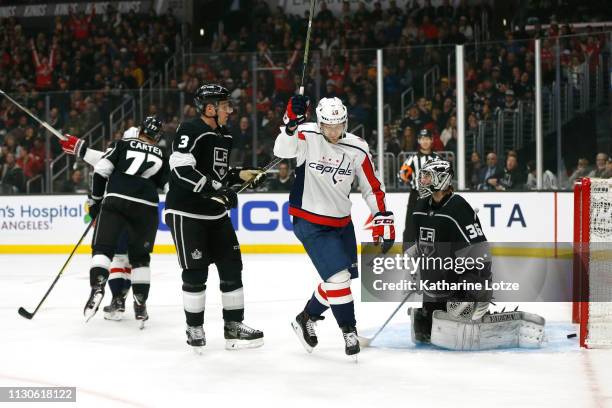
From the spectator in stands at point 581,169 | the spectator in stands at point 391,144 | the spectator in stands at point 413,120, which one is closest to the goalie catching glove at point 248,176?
the spectator in stands at point 391,144

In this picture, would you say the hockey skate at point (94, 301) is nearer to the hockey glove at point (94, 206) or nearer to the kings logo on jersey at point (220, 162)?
the hockey glove at point (94, 206)

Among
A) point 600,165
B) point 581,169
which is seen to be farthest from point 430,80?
point 600,165

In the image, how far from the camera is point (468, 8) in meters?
13.8

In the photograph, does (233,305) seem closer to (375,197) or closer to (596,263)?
(375,197)

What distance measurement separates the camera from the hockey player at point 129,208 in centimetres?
582

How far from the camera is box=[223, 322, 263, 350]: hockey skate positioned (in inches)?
197

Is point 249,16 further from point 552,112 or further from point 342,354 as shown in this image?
point 342,354

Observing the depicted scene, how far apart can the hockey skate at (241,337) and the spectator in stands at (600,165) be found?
515cm

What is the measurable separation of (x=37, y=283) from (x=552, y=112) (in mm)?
4996

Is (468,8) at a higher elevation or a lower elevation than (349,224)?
higher

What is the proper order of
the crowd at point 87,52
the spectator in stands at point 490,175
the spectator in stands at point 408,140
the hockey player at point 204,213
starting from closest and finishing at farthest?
the hockey player at point 204,213 < the spectator in stands at point 490,175 < the spectator in stands at point 408,140 < the crowd at point 87,52

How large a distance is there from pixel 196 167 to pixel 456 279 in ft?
4.56

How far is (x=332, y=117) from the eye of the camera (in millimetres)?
4598

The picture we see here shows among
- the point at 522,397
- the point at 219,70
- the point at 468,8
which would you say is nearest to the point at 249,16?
the point at 468,8
